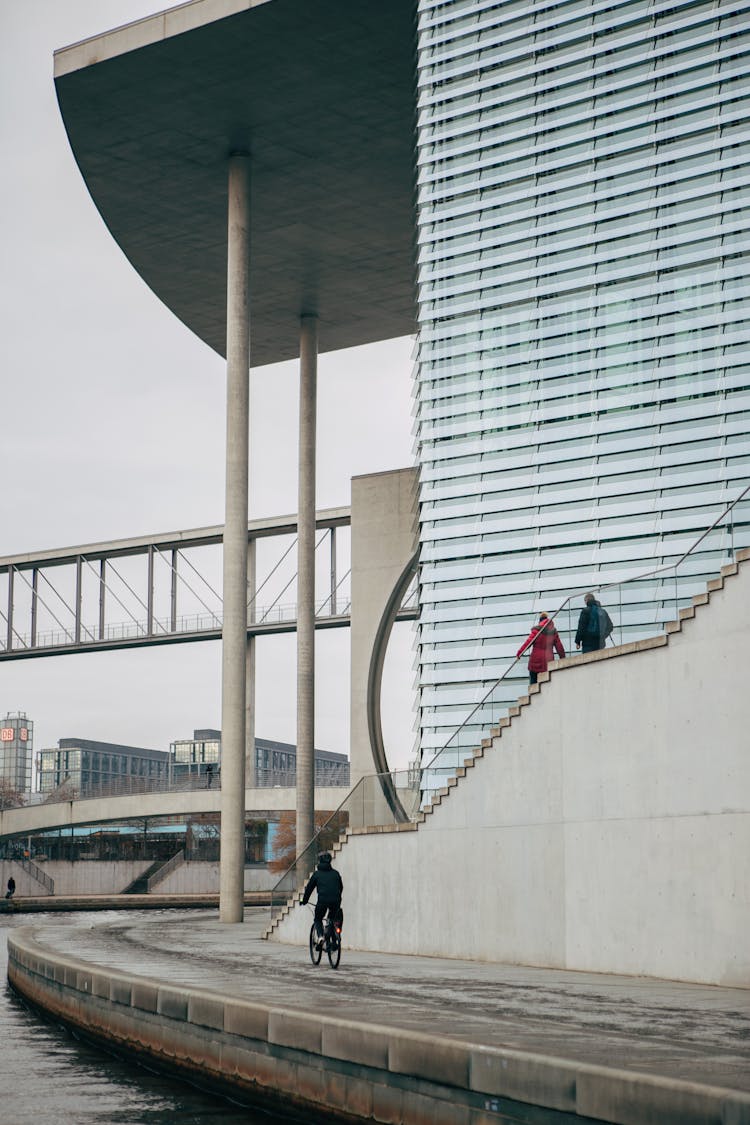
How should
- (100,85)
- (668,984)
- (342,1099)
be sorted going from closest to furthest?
(342,1099) < (668,984) < (100,85)

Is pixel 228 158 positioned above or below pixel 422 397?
above

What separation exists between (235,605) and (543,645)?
13157 mm

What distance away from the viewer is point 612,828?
18.0 metres

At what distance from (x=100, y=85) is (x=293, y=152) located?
5032 mm

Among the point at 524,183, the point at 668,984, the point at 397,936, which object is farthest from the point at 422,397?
the point at 668,984

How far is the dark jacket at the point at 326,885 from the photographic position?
58.7ft

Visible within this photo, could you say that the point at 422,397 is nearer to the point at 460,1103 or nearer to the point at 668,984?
the point at 668,984

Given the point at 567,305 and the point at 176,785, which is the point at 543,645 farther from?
the point at 176,785

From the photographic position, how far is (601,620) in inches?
739

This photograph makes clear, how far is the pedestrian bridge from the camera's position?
65.9 m

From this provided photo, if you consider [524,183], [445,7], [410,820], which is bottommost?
[410,820]

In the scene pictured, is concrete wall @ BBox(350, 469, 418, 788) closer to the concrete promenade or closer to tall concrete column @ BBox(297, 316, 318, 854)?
tall concrete column @ BBox(297, 316, 318, 854)

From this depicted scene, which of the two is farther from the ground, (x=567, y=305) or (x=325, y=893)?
(x=567, y=305)

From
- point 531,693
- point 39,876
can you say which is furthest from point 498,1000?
point 39,876
